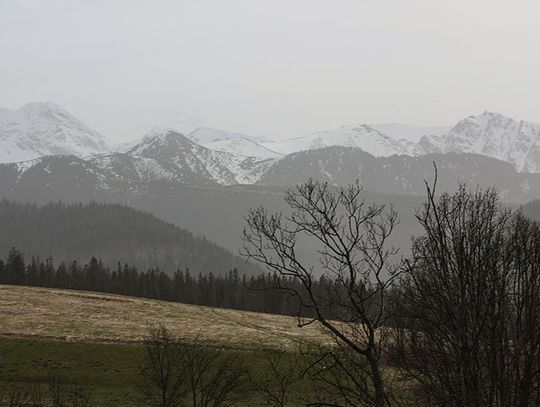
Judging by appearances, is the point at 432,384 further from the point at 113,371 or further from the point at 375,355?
the point at 113,371

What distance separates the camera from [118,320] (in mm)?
83062

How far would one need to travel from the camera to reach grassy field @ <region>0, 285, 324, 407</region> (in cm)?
5278

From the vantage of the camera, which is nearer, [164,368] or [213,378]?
[213,378]

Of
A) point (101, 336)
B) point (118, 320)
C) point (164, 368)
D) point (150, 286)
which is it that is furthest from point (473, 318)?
point (150, 286)

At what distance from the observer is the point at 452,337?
9219 millimetres

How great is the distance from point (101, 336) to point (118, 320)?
505 inches

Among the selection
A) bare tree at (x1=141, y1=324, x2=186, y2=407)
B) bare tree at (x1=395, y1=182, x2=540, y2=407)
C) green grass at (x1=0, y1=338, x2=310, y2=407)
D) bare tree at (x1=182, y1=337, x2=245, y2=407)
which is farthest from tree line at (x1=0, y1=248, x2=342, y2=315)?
bare tree at (x1=395, y1=182, x2=540, y2=407)

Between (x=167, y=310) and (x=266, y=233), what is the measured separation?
9070 cm

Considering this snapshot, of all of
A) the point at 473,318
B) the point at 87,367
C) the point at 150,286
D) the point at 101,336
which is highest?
the point at 473,318

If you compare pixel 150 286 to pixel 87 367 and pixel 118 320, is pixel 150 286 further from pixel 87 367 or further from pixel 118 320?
pixel 87 367

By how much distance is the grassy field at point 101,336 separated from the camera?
2078 inches

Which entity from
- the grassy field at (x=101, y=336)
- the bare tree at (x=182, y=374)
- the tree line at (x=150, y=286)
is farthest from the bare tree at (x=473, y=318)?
the tree line at (x=150, y=286)

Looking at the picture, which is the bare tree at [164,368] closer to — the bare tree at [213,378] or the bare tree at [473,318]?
the bare tree at [213,378]

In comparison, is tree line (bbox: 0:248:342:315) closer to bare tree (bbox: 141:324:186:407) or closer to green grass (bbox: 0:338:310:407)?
green grass (bbox: 0:338:310:407)
